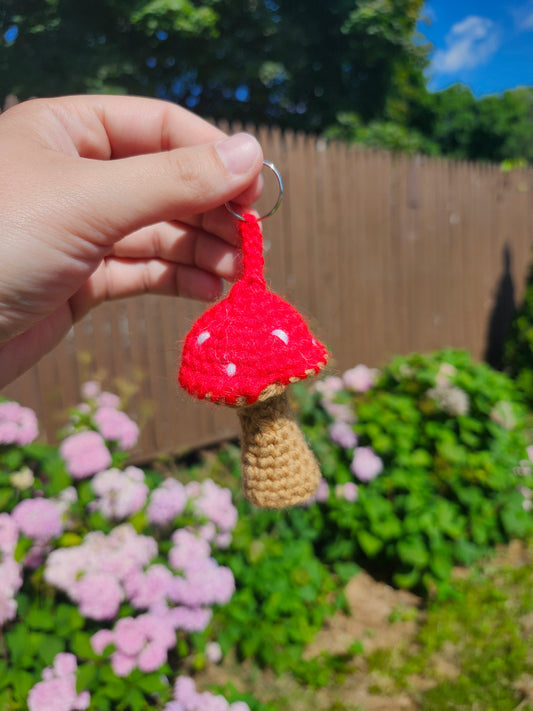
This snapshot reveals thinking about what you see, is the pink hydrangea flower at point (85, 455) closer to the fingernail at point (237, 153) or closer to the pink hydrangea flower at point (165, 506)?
the pink hydrangea flower at point (165, 506)

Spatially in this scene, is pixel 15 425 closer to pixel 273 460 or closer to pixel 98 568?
pixel 98 568

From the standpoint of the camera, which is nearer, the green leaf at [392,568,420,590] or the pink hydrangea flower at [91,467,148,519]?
the pink hydrangea flower at [91,467,148,519]

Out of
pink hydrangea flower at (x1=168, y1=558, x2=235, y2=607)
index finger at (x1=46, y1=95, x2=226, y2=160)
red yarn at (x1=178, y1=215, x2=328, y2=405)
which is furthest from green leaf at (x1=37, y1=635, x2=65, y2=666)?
index finger at (x1=46, y1=95, x2=226, y2=160)

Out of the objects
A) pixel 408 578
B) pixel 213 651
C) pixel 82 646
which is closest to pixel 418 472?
pixel 408 578

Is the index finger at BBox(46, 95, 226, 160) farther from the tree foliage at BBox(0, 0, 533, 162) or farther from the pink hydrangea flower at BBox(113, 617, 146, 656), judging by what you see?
the tree foliage at BBox(0, 0, 533, 162)

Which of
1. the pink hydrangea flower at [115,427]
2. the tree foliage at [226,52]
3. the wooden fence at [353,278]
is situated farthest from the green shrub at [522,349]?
the tree foliage at [226,52]

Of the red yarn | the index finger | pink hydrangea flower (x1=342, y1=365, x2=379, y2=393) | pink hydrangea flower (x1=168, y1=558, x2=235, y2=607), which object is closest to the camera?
the red yarn

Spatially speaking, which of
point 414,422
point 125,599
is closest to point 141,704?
point 125,599

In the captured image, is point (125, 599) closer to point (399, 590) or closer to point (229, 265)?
point (229, 265)
